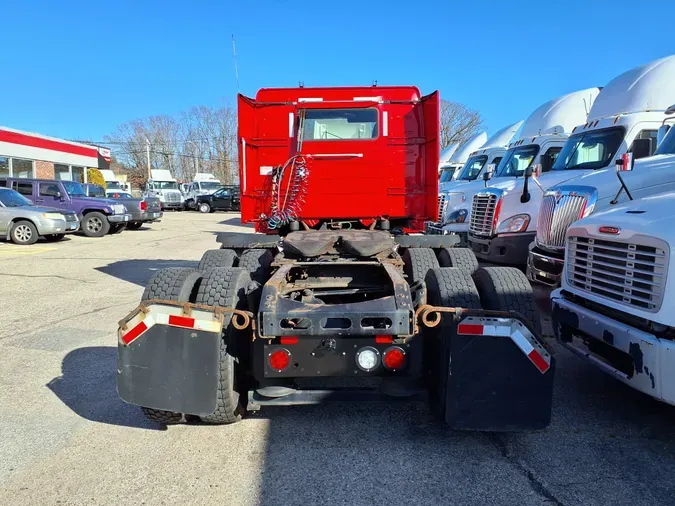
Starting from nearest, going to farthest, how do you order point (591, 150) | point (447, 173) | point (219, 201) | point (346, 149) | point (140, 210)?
1. point (346, 149)
2. point (591, 150)
3. point (140, 210)
4. point (447, 173)
5. point (219, 201)

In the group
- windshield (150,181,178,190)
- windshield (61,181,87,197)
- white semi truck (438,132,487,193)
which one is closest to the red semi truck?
white semi truck (438,132,487,193)

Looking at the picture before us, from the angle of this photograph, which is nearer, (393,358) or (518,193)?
(393,358)

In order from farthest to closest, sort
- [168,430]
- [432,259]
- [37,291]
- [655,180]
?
[37,291]
[655,180]
[432,259]
[168,430]

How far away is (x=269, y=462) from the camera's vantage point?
3.05m

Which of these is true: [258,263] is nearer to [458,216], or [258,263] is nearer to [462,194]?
[458,216]

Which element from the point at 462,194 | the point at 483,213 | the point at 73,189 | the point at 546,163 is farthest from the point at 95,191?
the point at 546,163

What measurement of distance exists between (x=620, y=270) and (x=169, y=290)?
3.08 meters

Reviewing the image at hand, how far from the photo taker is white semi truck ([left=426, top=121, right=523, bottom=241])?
33.7ft

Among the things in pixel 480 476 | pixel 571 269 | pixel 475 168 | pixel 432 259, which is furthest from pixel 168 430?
pixel 475 168

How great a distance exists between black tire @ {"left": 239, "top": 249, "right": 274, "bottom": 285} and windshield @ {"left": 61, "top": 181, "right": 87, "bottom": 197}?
14.3 m

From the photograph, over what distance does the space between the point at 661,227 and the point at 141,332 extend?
3255mm

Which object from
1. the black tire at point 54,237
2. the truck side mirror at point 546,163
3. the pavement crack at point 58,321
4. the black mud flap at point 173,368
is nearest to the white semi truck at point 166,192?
the black tire at point 54,237

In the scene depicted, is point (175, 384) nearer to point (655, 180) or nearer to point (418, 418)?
point (418, 418)

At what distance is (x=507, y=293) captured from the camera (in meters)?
3.39
